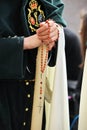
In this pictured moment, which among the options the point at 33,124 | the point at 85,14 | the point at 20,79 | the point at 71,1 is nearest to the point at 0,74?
the point at 20,79

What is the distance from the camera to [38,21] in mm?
1054

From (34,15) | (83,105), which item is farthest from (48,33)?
(83,105)

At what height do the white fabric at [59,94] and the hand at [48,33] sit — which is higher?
the hand at [48,33]

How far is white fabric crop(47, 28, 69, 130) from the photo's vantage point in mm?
1049

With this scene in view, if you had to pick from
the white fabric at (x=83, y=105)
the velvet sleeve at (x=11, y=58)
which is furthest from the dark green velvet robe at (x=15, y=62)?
the white fabric at (x=83, y=105)

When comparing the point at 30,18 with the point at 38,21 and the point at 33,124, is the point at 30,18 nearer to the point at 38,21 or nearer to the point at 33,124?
the point at 38,21

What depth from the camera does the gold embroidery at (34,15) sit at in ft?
3.42

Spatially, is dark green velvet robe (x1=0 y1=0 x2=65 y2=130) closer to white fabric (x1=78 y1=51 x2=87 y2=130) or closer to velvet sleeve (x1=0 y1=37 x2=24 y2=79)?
velvet sleeve (x1=0 y1=37 x2=24 y2=79)

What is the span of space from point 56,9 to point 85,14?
49.8 inches

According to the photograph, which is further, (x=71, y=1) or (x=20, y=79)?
(x=71, y=1)

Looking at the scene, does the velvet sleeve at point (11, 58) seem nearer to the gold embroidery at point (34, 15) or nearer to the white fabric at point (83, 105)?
the gold embroidery at point (34, 15)

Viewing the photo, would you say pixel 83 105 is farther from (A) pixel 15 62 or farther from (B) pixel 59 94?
(A) pixel 15 62

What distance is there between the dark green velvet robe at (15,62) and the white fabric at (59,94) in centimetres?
5

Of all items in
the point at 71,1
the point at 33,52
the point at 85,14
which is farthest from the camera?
the point at 71,1
